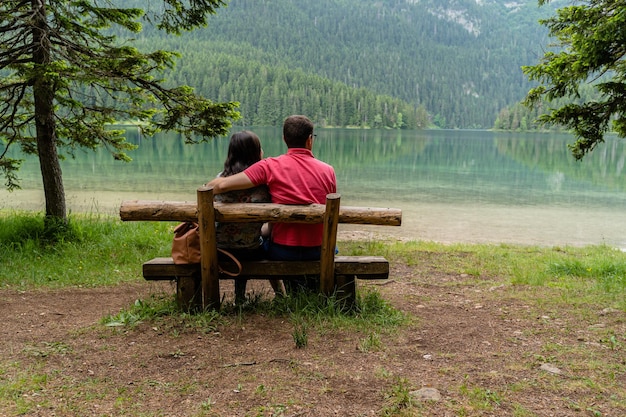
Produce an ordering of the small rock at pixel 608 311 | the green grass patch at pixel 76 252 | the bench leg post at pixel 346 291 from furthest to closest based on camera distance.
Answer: the green grass patch at pixel 76 252, the small rock at pixel 608 311, the bench leg post at pixel 346 291

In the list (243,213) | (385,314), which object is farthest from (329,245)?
(385,314)

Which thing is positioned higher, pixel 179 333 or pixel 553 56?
pixel 553 56

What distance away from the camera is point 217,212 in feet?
14.9

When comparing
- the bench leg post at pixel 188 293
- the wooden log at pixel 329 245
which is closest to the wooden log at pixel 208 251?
the bench leg post at pixel 188 293

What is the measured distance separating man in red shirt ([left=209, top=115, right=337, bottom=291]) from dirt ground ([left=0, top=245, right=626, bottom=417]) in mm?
716

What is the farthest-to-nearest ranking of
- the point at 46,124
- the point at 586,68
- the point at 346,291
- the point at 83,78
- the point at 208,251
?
the point at 46,124
the point at 586,68
the point at 83,78
the point at 346,291
the point at 208,251

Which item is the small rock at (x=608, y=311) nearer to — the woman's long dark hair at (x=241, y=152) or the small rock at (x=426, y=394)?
the small rock at (x=426, y=394)

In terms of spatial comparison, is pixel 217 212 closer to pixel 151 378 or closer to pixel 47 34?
pixel 151 378

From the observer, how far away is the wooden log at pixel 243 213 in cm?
453

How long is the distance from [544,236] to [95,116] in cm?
1360

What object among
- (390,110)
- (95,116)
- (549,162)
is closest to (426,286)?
(95,116)

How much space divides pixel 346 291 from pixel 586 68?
495 centimetres

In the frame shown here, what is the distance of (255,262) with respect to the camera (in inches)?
189

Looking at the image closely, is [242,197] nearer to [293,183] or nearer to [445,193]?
[293,183]
